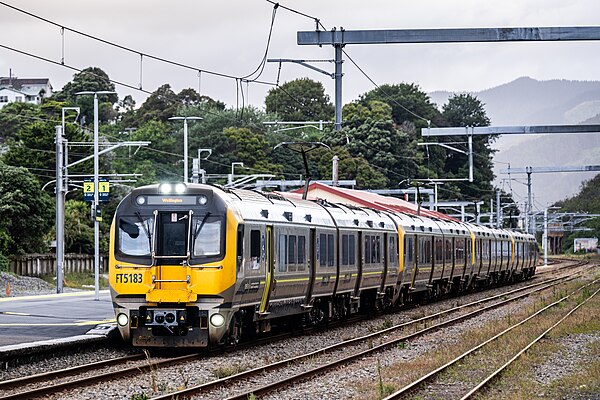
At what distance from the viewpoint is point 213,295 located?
18609 mm

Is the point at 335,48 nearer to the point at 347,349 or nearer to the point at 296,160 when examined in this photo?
the point at 347,349

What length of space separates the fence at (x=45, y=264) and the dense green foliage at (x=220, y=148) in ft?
3.23

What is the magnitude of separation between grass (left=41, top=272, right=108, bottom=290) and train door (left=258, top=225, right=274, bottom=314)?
37.1 m

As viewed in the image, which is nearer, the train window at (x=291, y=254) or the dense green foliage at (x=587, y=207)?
the train window at (x=291, y=254)

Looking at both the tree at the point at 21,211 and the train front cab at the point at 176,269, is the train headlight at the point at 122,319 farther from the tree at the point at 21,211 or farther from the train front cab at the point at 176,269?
the tree at the point at 21,211

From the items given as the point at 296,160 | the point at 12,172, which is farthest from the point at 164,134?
the point at 12,172

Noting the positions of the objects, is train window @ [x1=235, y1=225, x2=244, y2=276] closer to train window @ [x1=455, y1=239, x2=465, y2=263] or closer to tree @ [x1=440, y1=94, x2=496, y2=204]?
train window @ [x1=455, y1=239, x2=465, y2=263]

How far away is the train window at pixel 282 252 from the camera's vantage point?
2169 centimetres

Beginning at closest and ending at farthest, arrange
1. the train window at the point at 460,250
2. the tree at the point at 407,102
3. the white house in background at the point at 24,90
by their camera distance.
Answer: the train window at the point at 460,250 → the tree at the point at 407,102 → the white house in background at the point at 24,90

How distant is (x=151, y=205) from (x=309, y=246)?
538cm

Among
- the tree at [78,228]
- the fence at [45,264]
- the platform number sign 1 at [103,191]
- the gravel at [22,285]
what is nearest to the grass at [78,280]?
the fence at [45,264]

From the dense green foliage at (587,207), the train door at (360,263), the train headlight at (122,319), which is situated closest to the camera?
the train headlight at (122,319)

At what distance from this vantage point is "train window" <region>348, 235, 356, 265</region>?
27203mm

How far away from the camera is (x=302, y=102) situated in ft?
375
